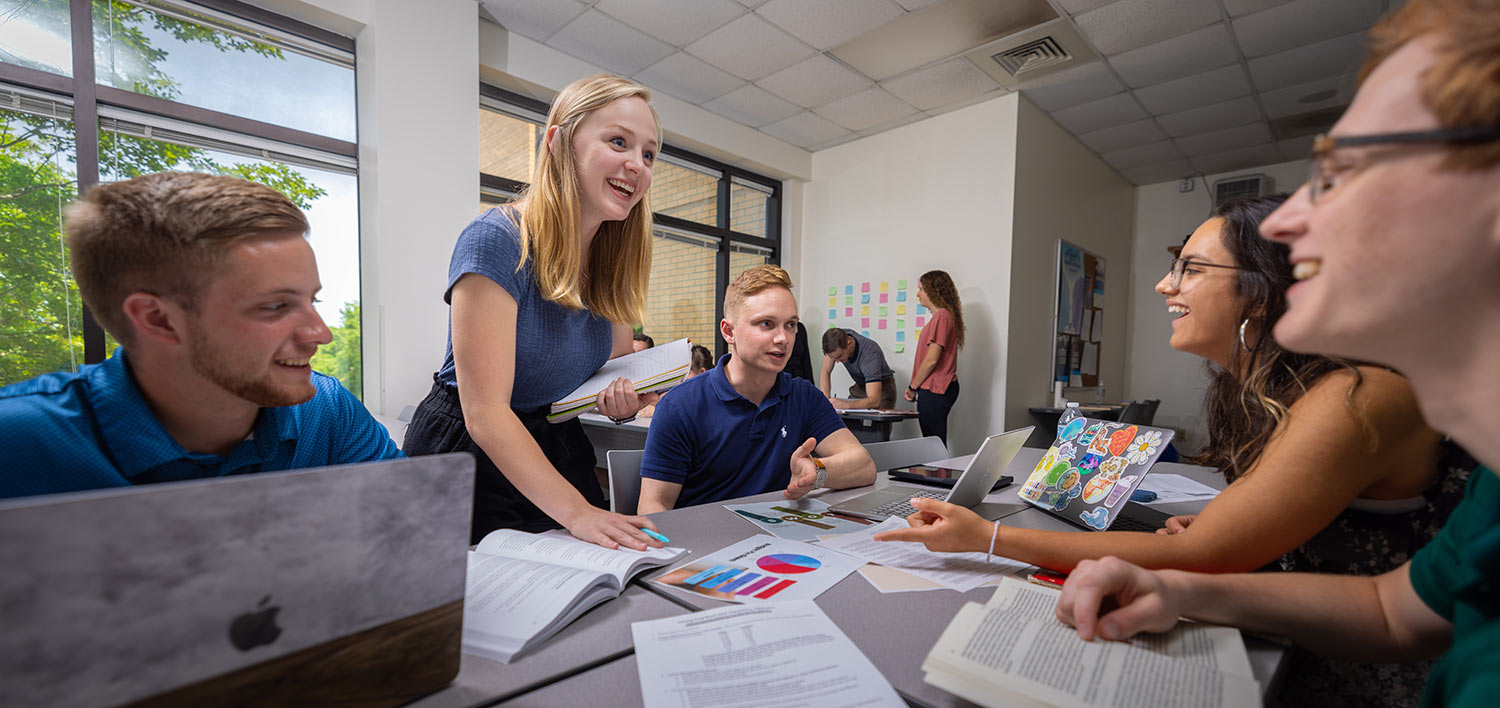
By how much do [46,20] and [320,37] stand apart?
39.2 inches

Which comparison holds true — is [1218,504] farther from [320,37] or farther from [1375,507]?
[320,37]

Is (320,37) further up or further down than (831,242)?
further up

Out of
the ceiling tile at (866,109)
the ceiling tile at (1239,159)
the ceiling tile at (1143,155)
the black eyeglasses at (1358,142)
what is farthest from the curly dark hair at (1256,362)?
the ceiling tile at (1239,159)

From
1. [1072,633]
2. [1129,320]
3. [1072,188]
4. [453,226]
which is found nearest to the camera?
[1072,633]

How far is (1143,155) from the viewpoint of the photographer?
5.51 meters

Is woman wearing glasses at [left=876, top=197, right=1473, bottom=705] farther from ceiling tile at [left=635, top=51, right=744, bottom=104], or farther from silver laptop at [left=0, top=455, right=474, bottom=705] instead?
ceiling tile at [left=635, top=51, right=744, bottom=104]

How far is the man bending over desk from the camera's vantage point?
2.37ft

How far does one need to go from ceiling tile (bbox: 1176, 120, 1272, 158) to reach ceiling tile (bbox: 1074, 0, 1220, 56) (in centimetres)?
186

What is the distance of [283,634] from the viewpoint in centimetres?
50

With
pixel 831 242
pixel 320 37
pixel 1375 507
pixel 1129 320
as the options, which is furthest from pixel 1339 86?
pixel 1129 320

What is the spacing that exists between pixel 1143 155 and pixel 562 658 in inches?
254

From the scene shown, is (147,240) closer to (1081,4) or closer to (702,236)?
(1081,4)

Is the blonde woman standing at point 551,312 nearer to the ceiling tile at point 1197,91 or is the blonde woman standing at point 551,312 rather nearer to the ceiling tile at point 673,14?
the ceiling tile at point 673,14

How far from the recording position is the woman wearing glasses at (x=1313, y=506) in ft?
2.87
